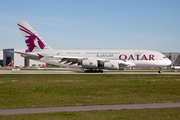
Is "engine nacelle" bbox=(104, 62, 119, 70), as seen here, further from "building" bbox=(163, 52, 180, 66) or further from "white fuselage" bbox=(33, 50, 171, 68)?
"building" bbox=(163, 52, 180, 66)

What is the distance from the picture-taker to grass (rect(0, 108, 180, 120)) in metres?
10.3

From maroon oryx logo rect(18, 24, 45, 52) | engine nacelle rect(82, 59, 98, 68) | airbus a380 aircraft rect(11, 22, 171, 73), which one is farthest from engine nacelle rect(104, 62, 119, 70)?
maroon oryx logo rect(18, 24, 45, 52)

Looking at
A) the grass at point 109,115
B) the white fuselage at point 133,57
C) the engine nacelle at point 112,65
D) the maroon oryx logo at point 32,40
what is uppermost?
the maroon oryx logo at point 32,40

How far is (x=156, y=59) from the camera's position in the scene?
4725 centimetres

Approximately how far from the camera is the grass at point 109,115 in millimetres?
10289

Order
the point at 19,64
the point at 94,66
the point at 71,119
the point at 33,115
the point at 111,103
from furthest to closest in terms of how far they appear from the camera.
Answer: the point at 19,64, the point at 94,66, the point at 111,103, the point at 33,115, the point at 71,119

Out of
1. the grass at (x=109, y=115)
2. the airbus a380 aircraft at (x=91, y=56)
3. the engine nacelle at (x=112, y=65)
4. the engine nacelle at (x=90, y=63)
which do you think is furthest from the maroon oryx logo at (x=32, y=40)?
the grass at (x=109, y=115)

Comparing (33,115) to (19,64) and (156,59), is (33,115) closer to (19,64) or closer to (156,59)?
(156,59)

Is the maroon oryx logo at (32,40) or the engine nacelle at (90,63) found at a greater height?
the maroon oryx logo at (32,40)

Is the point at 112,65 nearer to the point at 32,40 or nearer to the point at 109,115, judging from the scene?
the point at 32,40

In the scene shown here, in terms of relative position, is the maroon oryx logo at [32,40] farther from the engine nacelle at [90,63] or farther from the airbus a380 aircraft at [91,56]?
the engine nacelle at [90,63]

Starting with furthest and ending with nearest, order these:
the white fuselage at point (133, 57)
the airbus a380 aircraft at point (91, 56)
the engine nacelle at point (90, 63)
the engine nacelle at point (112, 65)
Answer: the white fuselage at point (133, 57) < the airbus a380 aircraft at point (91, 56) < the engine nacelle at point (90, 63) < the engine nacelle at point (112, 65)

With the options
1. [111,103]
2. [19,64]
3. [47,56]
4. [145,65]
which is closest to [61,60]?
[47,56]

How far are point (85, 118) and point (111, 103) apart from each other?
4.53 metres
